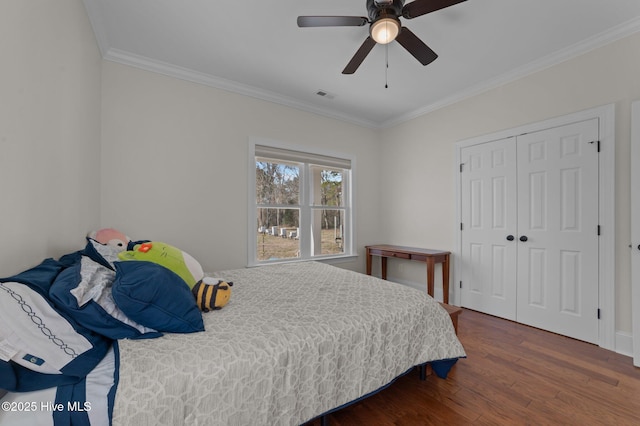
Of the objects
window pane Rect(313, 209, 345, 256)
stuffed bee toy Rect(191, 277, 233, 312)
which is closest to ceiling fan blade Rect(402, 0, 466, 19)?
stuffed bee toy Rect(191, 277, 233, 312)

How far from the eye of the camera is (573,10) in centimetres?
205

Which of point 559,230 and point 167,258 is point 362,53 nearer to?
point 167,258

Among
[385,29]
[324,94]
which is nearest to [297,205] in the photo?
[324,94]

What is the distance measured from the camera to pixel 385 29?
5.90 feet

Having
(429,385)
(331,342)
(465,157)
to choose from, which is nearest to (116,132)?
(331,342)

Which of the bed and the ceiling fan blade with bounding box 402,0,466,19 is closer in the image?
the bed

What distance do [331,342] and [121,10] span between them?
2.83 meters

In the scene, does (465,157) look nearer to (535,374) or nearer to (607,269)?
(607,269)

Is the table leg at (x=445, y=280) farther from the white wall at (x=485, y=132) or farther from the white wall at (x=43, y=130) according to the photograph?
the white wall at (x=43, y=130)

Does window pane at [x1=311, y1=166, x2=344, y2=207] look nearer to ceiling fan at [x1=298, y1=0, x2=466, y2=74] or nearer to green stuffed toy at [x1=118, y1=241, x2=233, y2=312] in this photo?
ceiling fan at [x1=298, y1=0, x2=466, y2=74]

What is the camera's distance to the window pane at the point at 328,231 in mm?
4047

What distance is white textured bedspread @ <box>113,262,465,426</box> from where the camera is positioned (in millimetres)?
971

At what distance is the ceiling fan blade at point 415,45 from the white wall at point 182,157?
194 cm

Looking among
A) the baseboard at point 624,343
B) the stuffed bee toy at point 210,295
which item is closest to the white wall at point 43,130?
the stuffed bee toy at point 210,295
